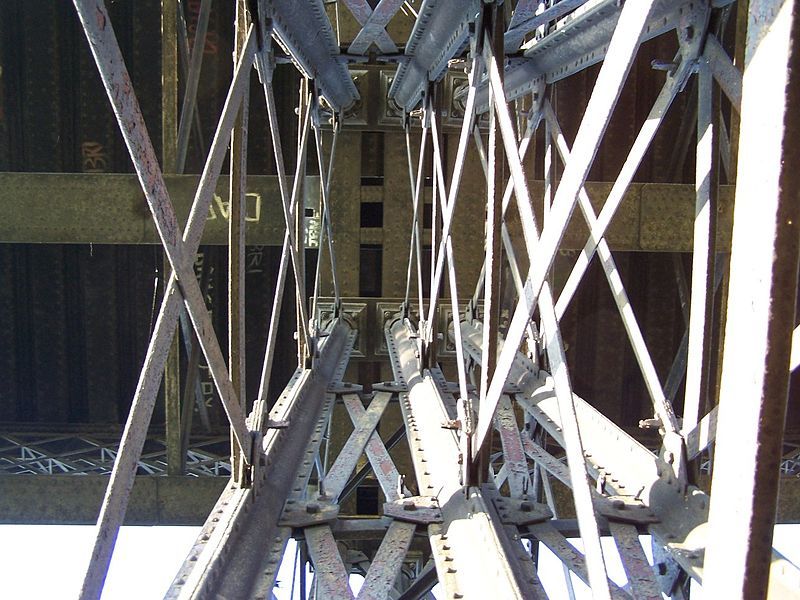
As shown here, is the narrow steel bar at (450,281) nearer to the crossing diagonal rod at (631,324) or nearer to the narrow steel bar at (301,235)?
the crossing diagonal rod at (631,324)

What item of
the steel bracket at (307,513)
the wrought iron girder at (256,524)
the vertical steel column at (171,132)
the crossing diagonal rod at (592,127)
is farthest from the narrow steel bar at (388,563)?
the vertical steel column at (171,132)

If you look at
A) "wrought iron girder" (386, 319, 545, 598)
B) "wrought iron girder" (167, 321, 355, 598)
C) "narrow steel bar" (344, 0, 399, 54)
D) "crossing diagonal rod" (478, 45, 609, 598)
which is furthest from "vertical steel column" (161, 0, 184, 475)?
"crossing diagonal rod" (478, 45, 609, 598)

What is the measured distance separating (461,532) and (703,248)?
2.00m

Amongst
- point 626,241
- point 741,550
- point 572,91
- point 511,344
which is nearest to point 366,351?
point 626,241

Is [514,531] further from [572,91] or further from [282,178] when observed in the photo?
[572,91]

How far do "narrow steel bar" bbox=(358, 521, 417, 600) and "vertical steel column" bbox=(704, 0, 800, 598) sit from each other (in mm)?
2155

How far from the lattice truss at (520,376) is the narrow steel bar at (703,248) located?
0.01 metres

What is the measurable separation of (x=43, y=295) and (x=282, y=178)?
779 cm

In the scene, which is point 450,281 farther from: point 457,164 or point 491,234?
point 491,234

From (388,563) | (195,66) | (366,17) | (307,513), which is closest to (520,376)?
(307,513)

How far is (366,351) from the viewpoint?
966 cm

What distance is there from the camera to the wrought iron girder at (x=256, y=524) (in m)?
3.09

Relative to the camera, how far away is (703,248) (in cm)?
383

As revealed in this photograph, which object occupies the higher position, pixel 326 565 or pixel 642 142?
pixel 642 142
